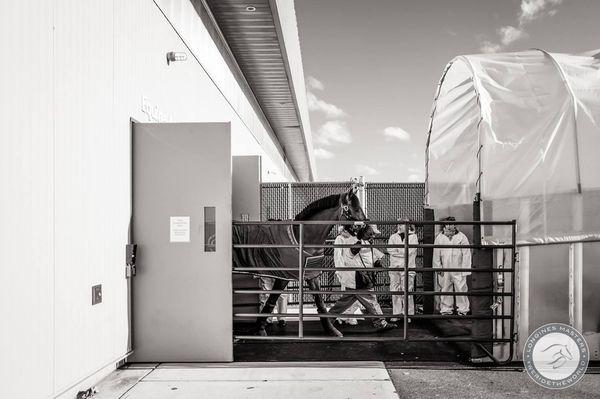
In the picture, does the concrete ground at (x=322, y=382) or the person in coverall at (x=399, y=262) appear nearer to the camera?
the concrete ground at (x=322, y=382)

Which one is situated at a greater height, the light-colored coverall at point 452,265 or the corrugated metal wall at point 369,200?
the corrugated metal wall at point 369,200

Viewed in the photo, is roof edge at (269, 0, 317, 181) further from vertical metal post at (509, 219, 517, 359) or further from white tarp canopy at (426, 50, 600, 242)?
vertical metal post at (509, 219, 517, 359)

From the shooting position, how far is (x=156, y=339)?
5.14m

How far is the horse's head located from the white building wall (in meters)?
2.76

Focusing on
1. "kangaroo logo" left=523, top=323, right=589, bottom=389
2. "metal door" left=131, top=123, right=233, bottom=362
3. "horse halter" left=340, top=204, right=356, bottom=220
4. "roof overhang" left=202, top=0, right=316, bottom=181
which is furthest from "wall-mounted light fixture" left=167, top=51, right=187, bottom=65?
"kangaroo logo" left=523, top=323, right=589, bottom=389

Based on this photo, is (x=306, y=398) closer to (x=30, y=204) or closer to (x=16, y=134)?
(x=30, y=204)

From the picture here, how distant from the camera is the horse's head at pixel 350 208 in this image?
601cm

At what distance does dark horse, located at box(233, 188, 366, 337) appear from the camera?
5832mm

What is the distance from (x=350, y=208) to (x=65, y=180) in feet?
11.5

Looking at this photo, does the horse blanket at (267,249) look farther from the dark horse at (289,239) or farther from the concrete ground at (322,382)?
the concrete ground at (322,382)

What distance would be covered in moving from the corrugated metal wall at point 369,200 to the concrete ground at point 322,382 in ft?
14.4

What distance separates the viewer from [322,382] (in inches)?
176

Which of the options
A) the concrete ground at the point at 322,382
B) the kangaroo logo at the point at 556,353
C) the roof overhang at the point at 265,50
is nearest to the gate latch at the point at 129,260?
the concrete ground at the point at 322,382

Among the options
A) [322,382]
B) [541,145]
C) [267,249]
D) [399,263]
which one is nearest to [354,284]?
[399,263]
